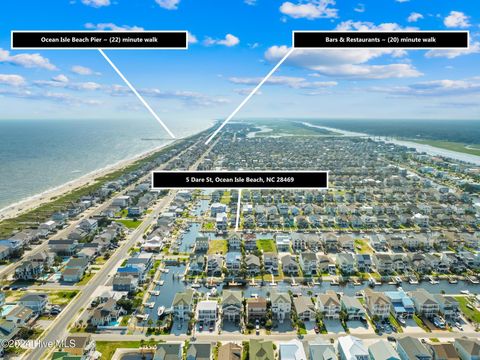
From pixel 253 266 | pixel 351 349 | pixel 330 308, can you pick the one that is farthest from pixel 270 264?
pixel 351 349

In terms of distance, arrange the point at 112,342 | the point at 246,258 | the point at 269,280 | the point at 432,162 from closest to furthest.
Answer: the point at 112,342, the point at 269,280, the point at 246,258, the point at 432,162

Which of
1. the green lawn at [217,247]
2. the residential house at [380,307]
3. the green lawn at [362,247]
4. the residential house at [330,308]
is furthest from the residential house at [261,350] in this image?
the green lawn at [362,247]

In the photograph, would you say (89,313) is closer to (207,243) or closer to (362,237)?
(207,243)

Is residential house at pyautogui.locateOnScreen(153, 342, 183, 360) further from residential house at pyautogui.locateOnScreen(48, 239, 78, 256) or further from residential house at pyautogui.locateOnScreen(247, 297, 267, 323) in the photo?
residential house at pyautogui.locateOnScreen(48, 239, 78, 256)

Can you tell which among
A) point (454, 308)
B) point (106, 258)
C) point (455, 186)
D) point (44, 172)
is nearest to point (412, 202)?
point (455, 186)

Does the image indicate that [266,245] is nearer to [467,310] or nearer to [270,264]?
[270,264]

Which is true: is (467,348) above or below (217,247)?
below

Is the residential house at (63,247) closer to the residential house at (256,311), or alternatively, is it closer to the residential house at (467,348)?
the residential house at (256,311)
